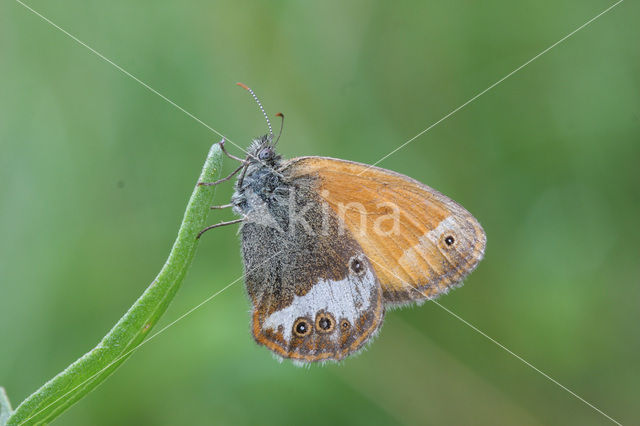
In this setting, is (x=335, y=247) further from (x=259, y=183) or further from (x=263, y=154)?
(x=263, y=154)

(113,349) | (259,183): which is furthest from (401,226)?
(113,349)

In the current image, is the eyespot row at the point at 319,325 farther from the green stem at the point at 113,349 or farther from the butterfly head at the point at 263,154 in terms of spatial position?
the green stem at the point at 113,349

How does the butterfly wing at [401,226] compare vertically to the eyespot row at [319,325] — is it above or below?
above

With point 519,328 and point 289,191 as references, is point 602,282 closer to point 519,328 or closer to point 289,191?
point 519,328

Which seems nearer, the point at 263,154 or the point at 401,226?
the point at 401,226

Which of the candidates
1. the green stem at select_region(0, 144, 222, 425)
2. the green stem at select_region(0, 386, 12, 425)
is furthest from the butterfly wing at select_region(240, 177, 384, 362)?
the green stem at select_region(0, 386, 12, 425)

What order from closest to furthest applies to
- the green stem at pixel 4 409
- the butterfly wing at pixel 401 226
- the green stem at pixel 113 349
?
the green stem at pixel 113 349 < the green stem at pixel 4 409 < the butterfly wing at pixel 401 226

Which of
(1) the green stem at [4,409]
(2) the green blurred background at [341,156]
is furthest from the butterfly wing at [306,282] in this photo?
(1) the green stem at [4,409]
